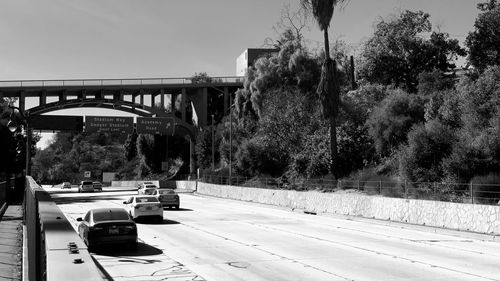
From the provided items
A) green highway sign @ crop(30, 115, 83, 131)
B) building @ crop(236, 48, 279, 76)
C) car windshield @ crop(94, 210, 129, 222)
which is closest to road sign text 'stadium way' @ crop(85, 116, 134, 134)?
green highway sign @ crop(30, 115, 83, 131)

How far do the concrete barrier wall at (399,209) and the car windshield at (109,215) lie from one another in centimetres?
1343

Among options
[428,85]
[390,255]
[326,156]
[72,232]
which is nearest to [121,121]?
[326,156]

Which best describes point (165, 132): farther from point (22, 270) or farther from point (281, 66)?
point (22, 270)

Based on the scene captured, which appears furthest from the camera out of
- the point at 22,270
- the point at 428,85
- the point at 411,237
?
the point at 428,85

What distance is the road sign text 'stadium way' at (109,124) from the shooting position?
6438 centimetres

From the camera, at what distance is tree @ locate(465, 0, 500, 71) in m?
38.8

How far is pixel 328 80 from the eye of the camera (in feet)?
127

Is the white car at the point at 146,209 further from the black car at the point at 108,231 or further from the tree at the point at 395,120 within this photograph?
the tree at the point at 395,120

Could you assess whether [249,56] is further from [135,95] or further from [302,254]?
[302,254]

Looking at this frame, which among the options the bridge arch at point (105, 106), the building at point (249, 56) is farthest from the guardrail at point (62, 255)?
the building at point (249, 56)

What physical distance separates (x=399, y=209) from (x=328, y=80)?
15511 mm

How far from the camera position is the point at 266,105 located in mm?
55531

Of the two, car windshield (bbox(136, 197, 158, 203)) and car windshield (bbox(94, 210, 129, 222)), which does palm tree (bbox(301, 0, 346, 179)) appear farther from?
car windshield (bbox(94, 210, 129, 222))

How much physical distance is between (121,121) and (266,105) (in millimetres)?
21430
